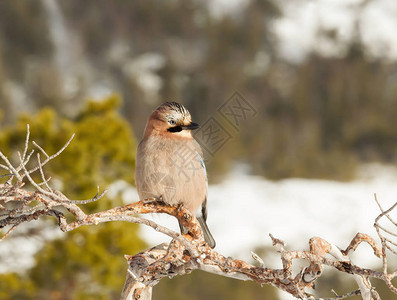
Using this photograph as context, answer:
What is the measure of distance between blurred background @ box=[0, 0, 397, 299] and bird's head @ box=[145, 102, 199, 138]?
12917mm

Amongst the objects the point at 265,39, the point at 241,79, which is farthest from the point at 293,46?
the point at 241,79

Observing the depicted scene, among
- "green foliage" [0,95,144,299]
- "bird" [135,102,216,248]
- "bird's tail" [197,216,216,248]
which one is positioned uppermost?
"green foliage" [0,95,144,299]

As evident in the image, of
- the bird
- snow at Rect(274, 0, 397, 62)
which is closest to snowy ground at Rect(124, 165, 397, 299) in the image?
snow at Rect(274, 0, 397, 62)

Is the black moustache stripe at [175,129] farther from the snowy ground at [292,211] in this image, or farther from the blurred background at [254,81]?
the blurred background at [254,81]

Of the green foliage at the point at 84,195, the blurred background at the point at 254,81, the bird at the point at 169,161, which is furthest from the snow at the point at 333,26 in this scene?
the bird at the point at 169,161

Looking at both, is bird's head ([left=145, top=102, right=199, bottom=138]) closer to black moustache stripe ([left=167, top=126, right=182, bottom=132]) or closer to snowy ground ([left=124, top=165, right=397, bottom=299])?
black moustache stripe ([left=167, top=126, right=182, bottom=132])

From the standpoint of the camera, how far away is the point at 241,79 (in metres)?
23.7

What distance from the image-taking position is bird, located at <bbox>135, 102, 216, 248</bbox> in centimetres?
367

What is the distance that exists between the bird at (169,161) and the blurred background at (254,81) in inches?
505

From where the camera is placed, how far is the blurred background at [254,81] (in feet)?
65.0

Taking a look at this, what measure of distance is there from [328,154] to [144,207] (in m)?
20.9

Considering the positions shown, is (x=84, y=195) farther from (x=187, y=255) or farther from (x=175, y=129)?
(x=187, y=255)

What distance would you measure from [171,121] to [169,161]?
29 centimetres

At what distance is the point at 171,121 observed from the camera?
3.70 m
